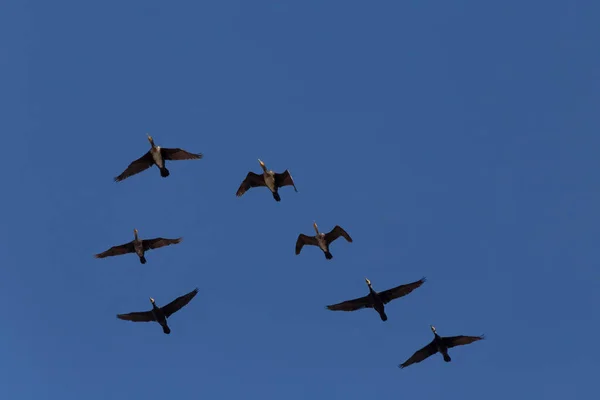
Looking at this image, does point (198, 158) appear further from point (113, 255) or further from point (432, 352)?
point (432, 352)

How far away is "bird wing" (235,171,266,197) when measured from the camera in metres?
83.2

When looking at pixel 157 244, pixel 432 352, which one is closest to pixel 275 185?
pixel 157 244

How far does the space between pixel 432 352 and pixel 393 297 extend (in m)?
4.98

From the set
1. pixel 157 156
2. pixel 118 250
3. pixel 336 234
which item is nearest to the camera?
pixel 157 156

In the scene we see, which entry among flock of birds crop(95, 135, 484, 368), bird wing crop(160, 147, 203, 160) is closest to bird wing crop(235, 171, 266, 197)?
flock of birds crop(95, 135, 484, 368)

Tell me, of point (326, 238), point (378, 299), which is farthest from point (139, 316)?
point (378, 299)

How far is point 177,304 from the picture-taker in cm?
8294

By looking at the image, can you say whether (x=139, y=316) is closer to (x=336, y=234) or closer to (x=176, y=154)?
(x=176, y=154)

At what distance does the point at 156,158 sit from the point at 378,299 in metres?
18.3

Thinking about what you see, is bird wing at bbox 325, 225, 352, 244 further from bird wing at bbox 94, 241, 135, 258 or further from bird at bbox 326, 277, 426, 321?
bird wing at bbox 94, 241, 135, 258

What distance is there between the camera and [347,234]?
82312 mm

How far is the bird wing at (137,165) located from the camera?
82.0 meters

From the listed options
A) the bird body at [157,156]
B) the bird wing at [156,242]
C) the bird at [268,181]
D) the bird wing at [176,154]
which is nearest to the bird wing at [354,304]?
the bird at [268,181]

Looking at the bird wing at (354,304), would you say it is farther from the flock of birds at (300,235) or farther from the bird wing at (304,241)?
the bird wing at (304,241)
